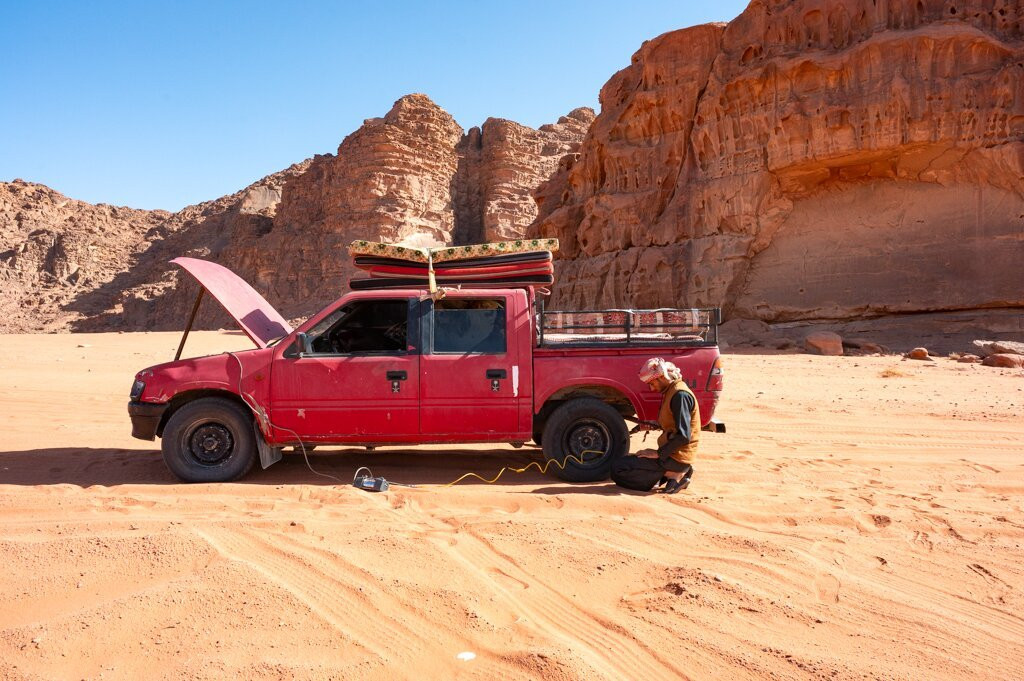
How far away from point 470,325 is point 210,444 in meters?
2.64

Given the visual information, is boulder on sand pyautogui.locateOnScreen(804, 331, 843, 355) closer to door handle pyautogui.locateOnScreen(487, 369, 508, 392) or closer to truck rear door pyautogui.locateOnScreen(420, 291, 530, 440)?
truck rear door pyautogui.locateOnScreen(420, 291, 530, 440)

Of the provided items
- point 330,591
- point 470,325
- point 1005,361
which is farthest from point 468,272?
point 1005,361

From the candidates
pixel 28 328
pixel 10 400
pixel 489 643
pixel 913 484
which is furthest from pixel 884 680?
pixel 28 328

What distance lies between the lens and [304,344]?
5832 millimetres

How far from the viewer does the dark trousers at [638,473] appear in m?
5.52

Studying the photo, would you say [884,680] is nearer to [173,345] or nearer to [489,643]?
[489,643]

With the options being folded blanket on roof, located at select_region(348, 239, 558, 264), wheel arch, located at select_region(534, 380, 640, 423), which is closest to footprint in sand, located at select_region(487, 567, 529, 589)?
wheel arch, located at select_region(534, 380, 640, 423)

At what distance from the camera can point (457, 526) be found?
4.58m

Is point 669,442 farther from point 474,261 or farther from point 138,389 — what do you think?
point 138,389

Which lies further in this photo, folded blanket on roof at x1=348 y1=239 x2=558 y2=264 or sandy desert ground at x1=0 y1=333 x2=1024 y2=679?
folded blanket on roof at x1=348 y1=239 x2=558 y2=264

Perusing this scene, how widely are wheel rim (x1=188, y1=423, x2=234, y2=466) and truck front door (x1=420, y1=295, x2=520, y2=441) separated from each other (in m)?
1.84

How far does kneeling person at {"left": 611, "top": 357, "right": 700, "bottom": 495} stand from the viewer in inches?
212

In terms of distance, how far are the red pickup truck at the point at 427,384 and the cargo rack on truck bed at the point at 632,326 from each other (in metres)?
0.02

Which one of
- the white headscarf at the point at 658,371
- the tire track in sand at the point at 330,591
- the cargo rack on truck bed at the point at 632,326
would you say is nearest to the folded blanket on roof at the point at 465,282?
the cargo rack on truck bed at the point at 632,326
